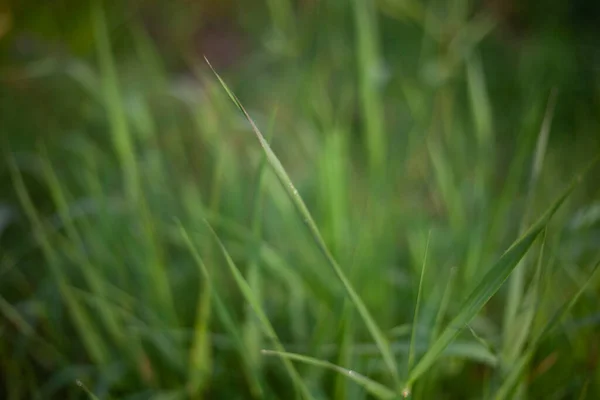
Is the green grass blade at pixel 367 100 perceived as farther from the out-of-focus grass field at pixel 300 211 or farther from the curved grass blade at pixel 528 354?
the curved grass blade at pixel 528 354

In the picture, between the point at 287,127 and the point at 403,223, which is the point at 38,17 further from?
the point at 403,223

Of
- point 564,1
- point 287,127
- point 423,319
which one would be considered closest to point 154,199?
point 287,127

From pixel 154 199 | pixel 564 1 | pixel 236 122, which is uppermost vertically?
pixel 564 1

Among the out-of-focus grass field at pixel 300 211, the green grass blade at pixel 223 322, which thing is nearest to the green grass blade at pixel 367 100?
the out-of-focus grass field at pixel 300 211

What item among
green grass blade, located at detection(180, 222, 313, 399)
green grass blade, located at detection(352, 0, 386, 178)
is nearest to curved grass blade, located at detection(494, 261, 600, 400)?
green grass blade, located at detection(180, 222, 313, 399)

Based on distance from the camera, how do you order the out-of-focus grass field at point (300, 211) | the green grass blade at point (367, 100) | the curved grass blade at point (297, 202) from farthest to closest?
the green grass blade at point (367, 100), the out-of-focus grass field at point (300, 211), the curved grass blade at point (297, 202)

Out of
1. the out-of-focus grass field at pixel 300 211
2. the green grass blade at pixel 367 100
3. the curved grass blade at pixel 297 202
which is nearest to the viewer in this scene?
the curved grass blade at pixel 297 202

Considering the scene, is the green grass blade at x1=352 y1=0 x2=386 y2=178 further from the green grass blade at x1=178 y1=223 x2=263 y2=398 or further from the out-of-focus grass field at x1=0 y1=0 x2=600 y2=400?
the green grass blade at x1=178 y1=223 x2=263 y2=398

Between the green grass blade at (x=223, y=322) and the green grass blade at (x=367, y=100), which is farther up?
the green grass blade at (x=367, y=100)
